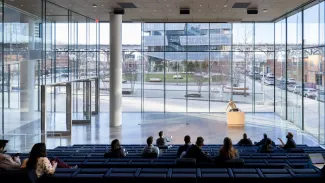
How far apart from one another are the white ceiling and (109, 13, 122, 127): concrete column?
85cm

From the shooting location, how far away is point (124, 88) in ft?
93.5

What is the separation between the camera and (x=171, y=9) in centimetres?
2091

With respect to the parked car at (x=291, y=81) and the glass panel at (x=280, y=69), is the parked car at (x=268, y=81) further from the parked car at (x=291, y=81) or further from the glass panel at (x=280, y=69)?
the parked car at (x=291, y=81)

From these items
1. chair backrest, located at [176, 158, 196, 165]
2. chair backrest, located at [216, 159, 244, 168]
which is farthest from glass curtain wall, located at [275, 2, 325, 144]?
chair backrest, located at [176, 158, 196, 165]

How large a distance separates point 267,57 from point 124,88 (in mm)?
9855

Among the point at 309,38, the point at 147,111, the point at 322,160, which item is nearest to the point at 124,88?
the point at 147,111

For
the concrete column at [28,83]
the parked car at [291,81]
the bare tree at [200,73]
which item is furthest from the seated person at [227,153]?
the bare tree at [200,73]

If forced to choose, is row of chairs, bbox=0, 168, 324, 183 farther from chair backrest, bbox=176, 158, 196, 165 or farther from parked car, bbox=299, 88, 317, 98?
parked car, bbox=299, 88, 317, 98

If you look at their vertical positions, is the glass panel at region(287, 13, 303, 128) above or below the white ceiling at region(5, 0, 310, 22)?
below

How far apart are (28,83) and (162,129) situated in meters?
7.31

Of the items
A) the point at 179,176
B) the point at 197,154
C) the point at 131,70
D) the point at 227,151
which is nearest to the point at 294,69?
the point at 131,70

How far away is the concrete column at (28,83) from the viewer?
15269 millimetres

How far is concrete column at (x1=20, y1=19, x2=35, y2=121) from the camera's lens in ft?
50.1
